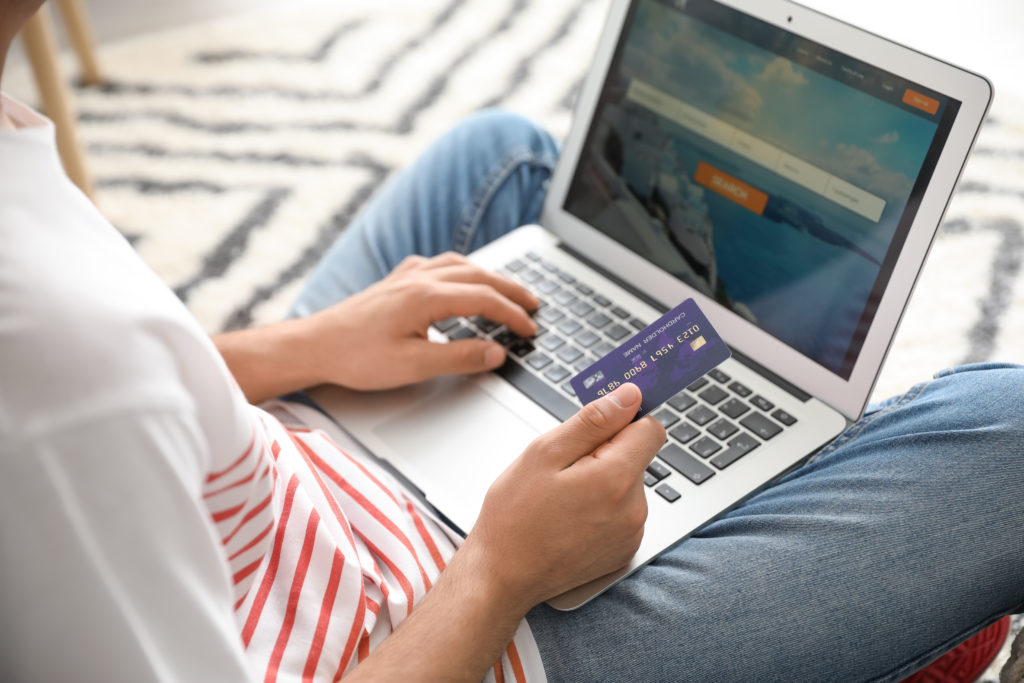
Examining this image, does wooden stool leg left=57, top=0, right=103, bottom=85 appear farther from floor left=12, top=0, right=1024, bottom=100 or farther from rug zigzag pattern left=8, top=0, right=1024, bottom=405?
floor left=12, top=0, right=1024, bottom=100

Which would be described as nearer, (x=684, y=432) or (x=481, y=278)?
(x=684, y=432)

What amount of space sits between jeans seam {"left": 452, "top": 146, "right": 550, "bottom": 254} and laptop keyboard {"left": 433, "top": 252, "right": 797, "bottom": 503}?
0.31ft

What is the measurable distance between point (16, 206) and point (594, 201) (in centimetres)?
61

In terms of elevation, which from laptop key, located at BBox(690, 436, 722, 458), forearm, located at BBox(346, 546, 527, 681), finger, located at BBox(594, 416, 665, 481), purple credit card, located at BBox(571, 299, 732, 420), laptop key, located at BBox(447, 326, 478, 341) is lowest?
forearm, located at BBox(346, 546, 527, 681)

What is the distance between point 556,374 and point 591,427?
0.21 m

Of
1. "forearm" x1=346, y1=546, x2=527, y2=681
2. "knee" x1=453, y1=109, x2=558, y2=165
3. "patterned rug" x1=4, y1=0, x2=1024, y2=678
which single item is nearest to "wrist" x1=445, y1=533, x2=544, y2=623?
"forearm" x1=346, y1=546, x2=527, y2=681

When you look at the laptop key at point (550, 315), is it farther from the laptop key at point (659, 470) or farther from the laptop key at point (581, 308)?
the laptop key at point (659, 470)

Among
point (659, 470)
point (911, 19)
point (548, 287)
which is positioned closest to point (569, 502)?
point (659, 470)

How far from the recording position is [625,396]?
0.64 m

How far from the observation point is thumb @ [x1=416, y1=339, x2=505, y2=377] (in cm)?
83

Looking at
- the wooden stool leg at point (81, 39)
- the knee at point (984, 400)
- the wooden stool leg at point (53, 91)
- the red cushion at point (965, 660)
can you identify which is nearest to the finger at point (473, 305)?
the knee at point (984, 400)

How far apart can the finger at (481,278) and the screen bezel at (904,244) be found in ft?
0.38

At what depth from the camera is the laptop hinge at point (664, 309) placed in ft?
2.67

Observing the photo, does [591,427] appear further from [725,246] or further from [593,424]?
[725,246]
